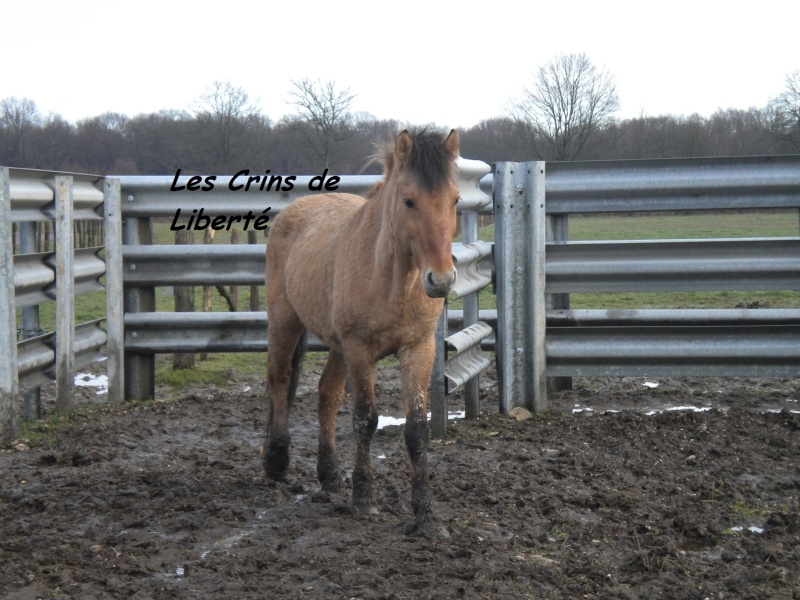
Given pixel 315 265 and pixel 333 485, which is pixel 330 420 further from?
pixel 315 265

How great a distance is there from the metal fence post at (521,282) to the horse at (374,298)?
1.66 m

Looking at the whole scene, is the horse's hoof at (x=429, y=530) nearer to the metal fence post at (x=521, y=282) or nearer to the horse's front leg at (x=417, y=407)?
the horse's front leg at (x=417, y=407)

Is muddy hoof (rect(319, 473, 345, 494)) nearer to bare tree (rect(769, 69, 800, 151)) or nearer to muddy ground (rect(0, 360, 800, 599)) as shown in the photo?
muddy ground (rect(0, 360, 800, 599))

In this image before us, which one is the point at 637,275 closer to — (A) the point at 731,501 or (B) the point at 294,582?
(A) the point at 731,501

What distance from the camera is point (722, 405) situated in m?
7.04

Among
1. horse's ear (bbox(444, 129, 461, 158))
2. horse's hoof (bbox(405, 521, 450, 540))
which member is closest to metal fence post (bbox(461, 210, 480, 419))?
horse's ear (bbox(444, 129, 461, 158))

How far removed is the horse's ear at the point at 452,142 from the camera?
13.9ft

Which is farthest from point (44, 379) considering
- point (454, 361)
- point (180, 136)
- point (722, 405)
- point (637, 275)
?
point (180, 136)

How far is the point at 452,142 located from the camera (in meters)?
4.34

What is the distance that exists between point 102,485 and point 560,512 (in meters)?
2.69

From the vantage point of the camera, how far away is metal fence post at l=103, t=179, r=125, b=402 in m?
7.46

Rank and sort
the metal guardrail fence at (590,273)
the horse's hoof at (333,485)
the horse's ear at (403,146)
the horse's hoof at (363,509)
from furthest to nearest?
1. the metal guardrail fence at (590,273)
2. the horse's hoof at (333,485)
3. the horse's hoof at (363,509)
4. the horse's ear at (403,146)

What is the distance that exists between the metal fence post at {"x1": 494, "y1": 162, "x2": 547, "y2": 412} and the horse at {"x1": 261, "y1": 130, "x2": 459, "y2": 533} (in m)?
1.66

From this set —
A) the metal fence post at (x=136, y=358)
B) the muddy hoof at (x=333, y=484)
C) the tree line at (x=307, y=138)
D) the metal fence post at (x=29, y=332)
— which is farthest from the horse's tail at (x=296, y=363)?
the tree line at (x=307, y=138)
